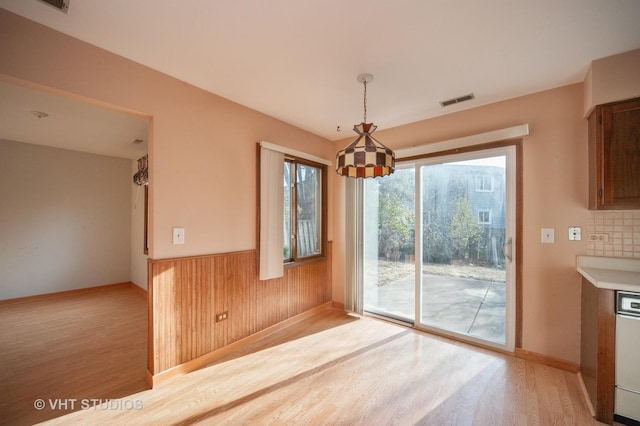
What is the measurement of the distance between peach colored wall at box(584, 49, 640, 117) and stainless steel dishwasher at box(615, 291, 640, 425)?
4.78 ft

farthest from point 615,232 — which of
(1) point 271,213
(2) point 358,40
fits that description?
(1) point 271,213

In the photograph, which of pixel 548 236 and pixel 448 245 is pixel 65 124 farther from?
pixel 548 236

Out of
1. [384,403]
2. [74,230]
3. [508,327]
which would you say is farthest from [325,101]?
[74,230]

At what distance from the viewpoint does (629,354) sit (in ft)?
5.41

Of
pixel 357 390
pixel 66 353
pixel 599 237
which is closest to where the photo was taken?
pixel 357 390

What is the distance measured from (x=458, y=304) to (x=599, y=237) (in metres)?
1.42

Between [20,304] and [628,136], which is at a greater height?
[628,136]

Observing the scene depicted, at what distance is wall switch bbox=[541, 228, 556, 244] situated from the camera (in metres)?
2.38

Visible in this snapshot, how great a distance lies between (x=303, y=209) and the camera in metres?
3.62

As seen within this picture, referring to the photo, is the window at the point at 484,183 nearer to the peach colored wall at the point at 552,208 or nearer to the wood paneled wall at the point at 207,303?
the peach colored wall at the point at 552,208

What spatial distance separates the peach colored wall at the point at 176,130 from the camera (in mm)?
1655

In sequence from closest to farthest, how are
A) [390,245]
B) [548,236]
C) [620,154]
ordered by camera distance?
[620,154]
[548,236]
[390,245]

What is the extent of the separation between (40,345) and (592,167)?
564 centimetres

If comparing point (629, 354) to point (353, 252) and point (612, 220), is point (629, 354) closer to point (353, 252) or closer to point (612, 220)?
point (612, 220)
